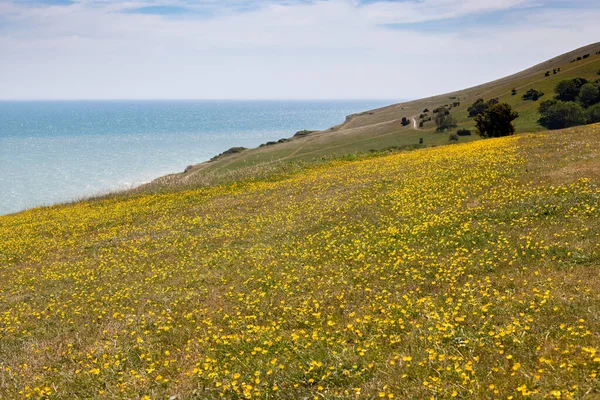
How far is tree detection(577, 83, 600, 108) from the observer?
81.2m

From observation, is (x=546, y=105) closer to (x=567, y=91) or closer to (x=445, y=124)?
(x=567, y=91)

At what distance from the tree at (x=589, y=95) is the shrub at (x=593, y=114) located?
228 inches

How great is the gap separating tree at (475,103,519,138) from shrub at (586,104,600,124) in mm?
30325

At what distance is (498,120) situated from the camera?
173 ft

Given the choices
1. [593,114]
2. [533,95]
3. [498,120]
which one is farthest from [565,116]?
[498,120]

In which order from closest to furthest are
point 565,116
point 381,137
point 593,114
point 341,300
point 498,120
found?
point 341,300 → point 498,120 → point 565,116 → point 593,114 → point 381,137

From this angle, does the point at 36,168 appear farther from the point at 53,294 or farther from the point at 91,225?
the point at 53,294

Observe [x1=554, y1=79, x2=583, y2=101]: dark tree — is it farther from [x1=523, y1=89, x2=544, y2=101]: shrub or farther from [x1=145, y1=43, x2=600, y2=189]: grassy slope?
[x1=523, y1=89, x2=544, y2=101]: shrub

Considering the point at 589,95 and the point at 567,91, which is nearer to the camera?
the point at 589,95

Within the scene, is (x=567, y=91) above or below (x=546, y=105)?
above

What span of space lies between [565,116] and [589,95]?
14067 mm

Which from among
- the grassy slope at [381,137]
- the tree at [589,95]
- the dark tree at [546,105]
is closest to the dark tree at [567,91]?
the tree at [589,95]

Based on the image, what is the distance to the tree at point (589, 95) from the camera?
266 feet

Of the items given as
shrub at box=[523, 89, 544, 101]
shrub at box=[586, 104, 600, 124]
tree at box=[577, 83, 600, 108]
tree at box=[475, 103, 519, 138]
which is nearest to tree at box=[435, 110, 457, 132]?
shrub at box=[523, 89, 544, 101]
